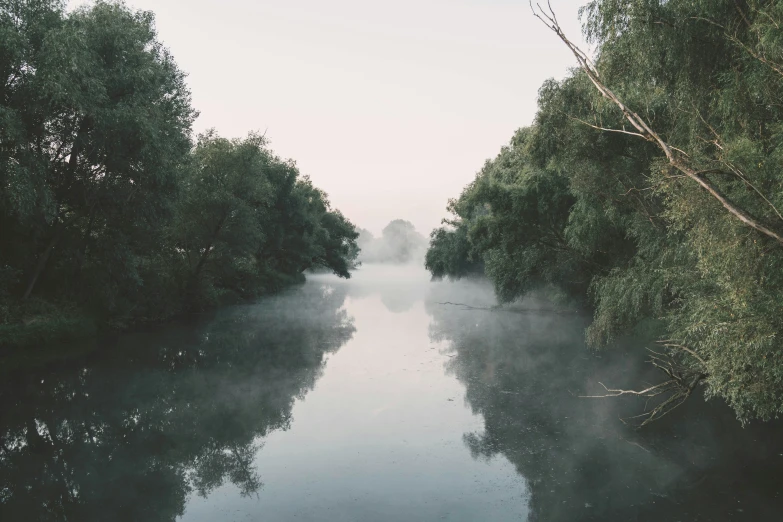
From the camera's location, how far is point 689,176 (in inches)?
315

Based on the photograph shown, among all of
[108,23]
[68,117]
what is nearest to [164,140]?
[68,117]

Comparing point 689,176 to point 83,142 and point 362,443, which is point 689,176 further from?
point 83,142

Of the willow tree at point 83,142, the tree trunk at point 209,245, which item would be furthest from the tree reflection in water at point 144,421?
the tree trunk at point 209,245

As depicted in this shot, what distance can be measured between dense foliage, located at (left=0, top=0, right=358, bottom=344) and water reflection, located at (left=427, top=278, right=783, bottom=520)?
51.5 ft

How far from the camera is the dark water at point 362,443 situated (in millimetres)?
9070

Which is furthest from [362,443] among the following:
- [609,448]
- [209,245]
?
[209,245]

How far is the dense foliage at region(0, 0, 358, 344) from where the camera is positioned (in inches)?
749

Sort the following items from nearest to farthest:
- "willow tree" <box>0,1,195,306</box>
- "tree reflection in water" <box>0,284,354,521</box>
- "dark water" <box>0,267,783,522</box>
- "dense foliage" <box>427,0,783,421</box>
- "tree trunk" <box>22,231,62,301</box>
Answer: "dense foliage" <box>427,0,783,421</box> < "dark water" <box>0,267,783,522</box> < "tree reflection in water" <box>0,284,354,521</box> < "willow tree" <box>0,1,195,306</box> < "tree trunk" <box>22,231,62,301</box>

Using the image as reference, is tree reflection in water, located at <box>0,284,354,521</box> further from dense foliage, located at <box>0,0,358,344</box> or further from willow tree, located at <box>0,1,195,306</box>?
willow tree, located at <box>0,1,195,306</box>

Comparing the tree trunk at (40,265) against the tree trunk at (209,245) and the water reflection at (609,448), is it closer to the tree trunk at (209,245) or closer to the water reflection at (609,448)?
the tree trunk at (209,245)

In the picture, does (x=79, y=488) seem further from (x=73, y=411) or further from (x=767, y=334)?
(x=767, y=334)

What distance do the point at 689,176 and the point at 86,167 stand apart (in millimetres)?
22968

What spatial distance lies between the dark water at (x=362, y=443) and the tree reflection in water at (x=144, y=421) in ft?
0.18

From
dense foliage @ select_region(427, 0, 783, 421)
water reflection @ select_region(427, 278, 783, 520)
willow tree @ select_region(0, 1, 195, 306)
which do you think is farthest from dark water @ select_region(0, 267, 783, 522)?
willow tree @ select_region(0, 1, 195, 306)
